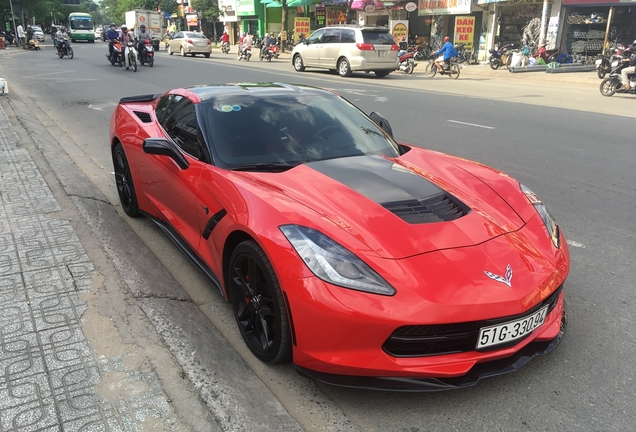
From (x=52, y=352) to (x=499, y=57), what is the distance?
1010 inches

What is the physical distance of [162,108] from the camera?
476 centimetres

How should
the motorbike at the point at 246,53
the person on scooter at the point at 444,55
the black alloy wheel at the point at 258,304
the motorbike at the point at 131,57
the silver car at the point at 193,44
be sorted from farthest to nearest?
the silver car at the point at 193,44 < the motorbike at the point at 246,53 < the person on scooter at the point at 444,55 < the motorbike at the point at 131,57 < the black alloy wheel at the point at 258,304

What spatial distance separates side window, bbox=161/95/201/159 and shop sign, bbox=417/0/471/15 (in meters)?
26.8

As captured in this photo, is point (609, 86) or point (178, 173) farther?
point (609, 86)

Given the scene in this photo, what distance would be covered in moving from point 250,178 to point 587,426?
221 centimetres

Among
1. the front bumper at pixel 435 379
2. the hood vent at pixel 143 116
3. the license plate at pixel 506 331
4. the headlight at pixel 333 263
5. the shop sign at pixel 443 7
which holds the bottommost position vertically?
the front bumper at pixel 435 379

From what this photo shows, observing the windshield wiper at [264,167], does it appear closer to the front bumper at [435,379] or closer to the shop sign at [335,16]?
the front bumper at [435,379]

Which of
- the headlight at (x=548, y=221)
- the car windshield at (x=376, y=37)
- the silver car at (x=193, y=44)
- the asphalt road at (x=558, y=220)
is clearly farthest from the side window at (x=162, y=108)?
the silver car at (x=193, y=44)

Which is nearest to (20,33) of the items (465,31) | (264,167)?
(465,31)

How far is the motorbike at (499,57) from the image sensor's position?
980 inches

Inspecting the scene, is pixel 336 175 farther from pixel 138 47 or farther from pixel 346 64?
pixel 138 47

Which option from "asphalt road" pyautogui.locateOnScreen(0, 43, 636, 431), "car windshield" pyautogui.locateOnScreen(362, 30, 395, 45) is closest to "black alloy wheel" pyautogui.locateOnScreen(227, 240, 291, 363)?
"asphalt road" pyautogui.locateOnScreen(0, 43, 636, 431)

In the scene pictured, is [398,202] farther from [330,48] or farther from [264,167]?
[330,48]

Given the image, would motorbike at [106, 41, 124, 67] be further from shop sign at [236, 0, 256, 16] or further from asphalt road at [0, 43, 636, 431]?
shop sign at [236, 0, 256, 16]
